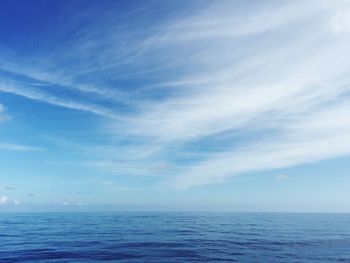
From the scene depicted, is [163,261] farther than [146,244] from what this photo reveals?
No

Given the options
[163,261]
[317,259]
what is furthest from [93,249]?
[317,259]

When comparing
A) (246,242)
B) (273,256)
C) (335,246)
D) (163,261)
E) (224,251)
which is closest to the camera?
(163,261)

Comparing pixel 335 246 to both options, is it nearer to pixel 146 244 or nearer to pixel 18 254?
pixel 146 244

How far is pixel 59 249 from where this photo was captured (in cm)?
5622

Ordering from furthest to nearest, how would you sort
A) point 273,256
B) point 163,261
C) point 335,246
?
point 335,246
point 273,256
point 163,261

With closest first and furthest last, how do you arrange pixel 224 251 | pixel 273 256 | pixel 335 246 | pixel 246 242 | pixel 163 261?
pixel 163 261 → pixel 273 256 → pixel 224 251 → pixel 335 246 → pixel 246 242

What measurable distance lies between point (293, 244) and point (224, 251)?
17710 mm

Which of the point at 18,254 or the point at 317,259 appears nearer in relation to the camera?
the point at 317,259

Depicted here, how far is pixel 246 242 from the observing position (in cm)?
6600

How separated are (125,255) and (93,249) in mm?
8525

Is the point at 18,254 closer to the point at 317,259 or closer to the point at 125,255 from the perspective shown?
the point at 125,255

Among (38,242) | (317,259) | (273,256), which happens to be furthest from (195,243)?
(38,242)

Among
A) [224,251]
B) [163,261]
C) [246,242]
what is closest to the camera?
[163,261]

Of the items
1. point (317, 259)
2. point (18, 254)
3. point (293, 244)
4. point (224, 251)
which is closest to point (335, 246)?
point (293, 244)
